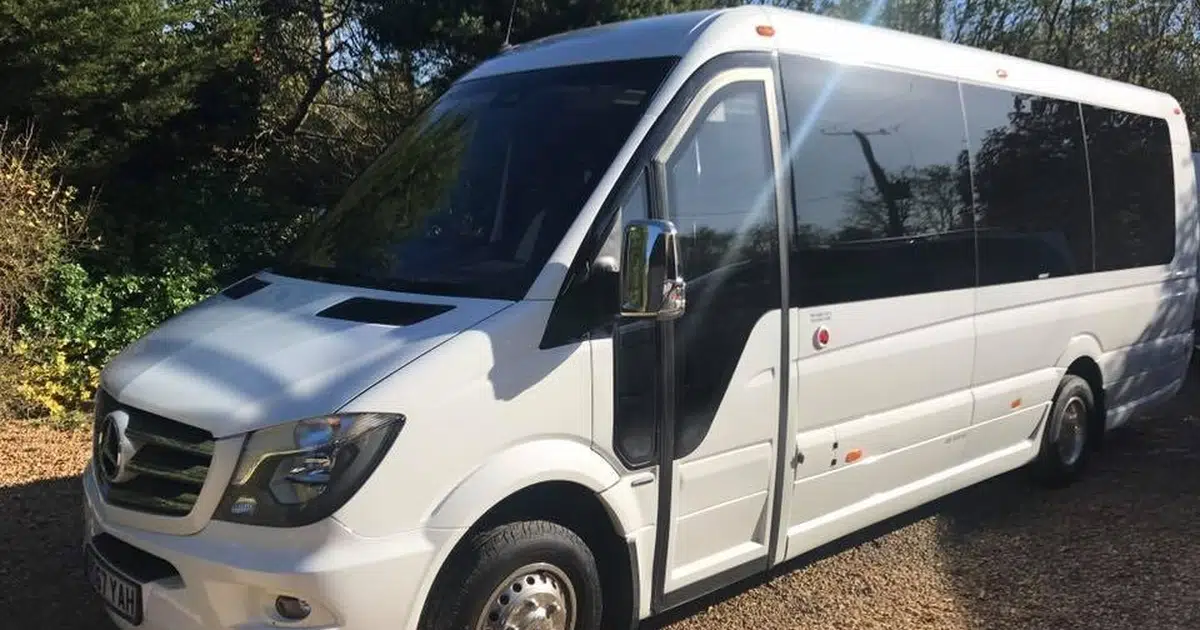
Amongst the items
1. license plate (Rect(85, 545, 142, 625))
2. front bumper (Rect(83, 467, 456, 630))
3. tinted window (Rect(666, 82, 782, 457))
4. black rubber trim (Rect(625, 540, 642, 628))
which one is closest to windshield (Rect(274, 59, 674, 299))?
tinted window (Rect(666, 82, 782, 457))

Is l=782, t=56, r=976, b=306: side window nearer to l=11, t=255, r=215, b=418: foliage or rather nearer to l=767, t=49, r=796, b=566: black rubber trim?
l=767, t=49, r=796, b=566: black rubber trim

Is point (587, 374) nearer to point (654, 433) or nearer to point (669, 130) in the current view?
point (654, 433)

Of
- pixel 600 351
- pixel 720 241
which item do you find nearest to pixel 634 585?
pixel 600 351

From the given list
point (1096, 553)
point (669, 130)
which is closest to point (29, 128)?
Result: point (669, 130)

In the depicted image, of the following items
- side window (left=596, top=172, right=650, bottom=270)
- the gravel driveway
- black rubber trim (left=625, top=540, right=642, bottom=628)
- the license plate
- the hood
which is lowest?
the gravel driveway

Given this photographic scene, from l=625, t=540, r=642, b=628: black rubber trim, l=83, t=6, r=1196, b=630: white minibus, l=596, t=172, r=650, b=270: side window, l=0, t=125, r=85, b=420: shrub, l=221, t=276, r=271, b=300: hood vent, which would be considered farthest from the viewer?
l=0, t=125, r=85, b=420: shrub

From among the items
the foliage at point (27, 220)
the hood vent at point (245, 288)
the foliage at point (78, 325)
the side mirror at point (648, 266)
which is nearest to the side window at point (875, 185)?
the side mirror at point (648, 266)

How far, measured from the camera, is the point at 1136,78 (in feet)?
55.8

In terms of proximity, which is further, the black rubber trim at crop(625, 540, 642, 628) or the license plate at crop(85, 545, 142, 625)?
the black rubber trim at crop(625, 540, 642, 628)

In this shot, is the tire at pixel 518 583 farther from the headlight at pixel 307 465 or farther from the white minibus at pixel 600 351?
the headlight at pixel 307 465

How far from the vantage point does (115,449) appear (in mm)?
3383

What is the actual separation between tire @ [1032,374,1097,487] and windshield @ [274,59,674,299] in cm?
381

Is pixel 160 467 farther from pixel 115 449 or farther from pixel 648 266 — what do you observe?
pixel 648 266

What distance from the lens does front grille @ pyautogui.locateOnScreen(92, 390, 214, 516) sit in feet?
10.1
